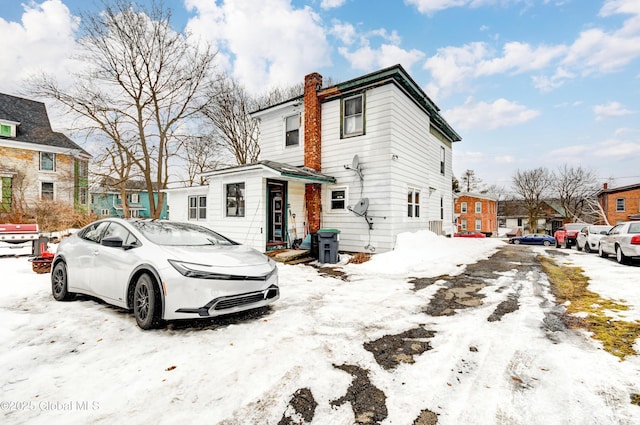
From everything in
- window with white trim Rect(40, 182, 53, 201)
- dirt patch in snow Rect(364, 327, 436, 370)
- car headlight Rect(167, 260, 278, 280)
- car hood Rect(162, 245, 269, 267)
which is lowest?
dirt patch in snow Rect(364, 327, 436, 370)

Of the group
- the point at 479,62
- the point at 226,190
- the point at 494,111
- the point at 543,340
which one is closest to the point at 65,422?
the point at 543,340

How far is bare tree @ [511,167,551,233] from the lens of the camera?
138 ft

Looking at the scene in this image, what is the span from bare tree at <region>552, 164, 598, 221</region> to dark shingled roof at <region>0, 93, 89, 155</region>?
5896 centimetres

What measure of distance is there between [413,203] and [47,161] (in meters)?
29.5

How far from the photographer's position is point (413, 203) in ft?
37.8

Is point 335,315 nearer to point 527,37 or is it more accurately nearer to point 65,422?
point 65,422

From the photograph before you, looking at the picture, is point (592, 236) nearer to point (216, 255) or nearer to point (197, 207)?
point (216, 255)

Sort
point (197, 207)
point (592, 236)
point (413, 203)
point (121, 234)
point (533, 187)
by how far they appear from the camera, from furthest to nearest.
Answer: point (533, 187)
point (197, 207)
point (592, 236)
point (413, 203)
point (121, 234)

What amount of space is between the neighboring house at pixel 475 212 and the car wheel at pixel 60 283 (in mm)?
40693

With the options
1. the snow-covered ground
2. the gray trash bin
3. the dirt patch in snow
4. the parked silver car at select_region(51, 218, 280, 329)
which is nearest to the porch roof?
the gray trash bin

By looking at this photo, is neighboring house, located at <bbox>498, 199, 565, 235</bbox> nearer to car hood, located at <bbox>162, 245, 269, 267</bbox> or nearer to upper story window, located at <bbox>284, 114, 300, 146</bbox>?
upper story window, located at <bbox>284, 114, 300, 146</bbox>

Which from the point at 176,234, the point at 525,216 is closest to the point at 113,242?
the point at 176,234

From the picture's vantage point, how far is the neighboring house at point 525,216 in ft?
157

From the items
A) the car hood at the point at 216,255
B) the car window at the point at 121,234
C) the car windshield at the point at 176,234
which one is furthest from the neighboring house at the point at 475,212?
the car window at the point at 121,234
